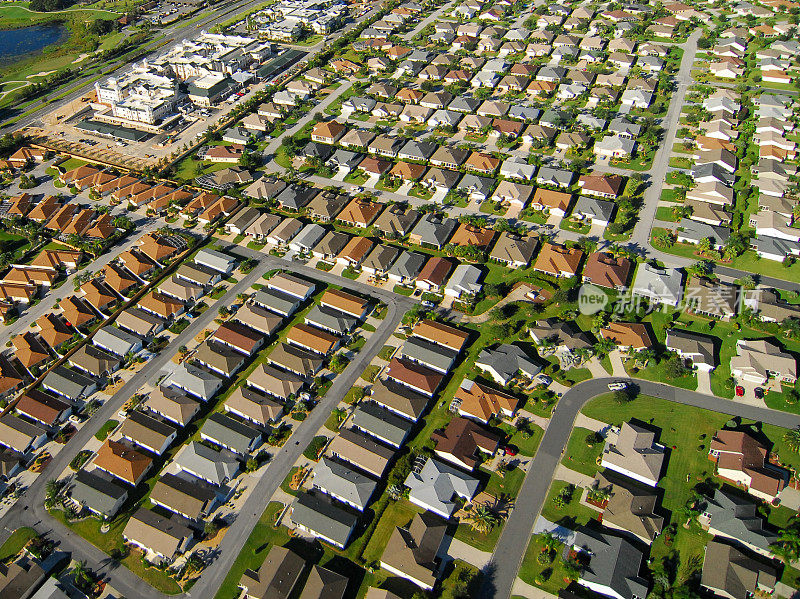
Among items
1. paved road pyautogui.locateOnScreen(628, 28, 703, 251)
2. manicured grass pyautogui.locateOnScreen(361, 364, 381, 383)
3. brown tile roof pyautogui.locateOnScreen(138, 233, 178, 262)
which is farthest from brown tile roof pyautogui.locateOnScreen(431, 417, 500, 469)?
brown tile roof pyautogui.locateOnScreen(138, 233, 178, 262)

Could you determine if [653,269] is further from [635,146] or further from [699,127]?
[699,127]

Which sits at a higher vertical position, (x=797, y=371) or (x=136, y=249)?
(x=136, y=249)

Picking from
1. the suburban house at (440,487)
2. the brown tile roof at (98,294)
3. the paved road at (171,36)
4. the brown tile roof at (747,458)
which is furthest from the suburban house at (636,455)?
the paved road at (171,36)

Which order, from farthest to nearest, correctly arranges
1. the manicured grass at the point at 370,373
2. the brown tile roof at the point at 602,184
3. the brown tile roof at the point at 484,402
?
the brown tile roof at the point at 602,184 < the manicured grass at the point at 370,373 < the brown tile roof at the point at 484,402

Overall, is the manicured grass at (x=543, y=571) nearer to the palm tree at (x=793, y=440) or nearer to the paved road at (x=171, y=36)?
the palm tree at (x=793, y=440)

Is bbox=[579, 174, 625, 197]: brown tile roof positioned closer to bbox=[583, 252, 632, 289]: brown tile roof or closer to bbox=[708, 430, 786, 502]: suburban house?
bbox=[583, 252, 632, 289]: brown tile roof

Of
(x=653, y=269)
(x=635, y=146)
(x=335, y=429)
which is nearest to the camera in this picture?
(x=335, y=429)

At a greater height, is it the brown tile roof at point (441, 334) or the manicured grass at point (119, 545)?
the brown tile roof at point (441, 334)

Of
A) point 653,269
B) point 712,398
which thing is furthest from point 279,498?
point 653,269
